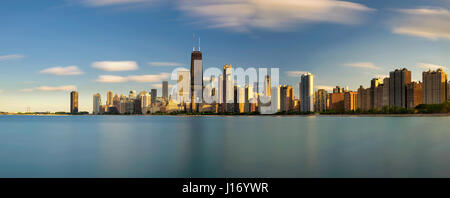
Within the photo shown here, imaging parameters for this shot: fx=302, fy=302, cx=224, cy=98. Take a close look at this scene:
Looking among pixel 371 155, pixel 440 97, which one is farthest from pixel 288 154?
pixel 440 97

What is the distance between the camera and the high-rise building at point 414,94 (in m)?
184

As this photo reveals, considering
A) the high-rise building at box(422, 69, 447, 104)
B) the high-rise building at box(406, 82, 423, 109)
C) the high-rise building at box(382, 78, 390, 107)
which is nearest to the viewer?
the high-rise building at box(422, 69, 447, 104)

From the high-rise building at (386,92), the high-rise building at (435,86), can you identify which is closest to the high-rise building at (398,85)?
the high-rise building at (386,92)

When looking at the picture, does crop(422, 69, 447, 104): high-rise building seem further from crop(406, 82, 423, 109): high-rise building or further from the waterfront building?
the waterfront building

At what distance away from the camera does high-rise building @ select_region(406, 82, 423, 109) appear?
184 m

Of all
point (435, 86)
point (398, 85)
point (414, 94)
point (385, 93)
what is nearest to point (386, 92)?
point (385, 93)

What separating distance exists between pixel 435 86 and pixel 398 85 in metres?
19.1

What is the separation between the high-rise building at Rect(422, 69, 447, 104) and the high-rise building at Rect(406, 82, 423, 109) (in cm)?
332

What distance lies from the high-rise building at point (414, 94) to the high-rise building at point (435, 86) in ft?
10.9

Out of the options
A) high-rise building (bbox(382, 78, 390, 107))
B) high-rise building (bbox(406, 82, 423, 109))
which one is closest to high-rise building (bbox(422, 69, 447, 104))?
high-rise building (bbox(406, 82, 423, 109))
